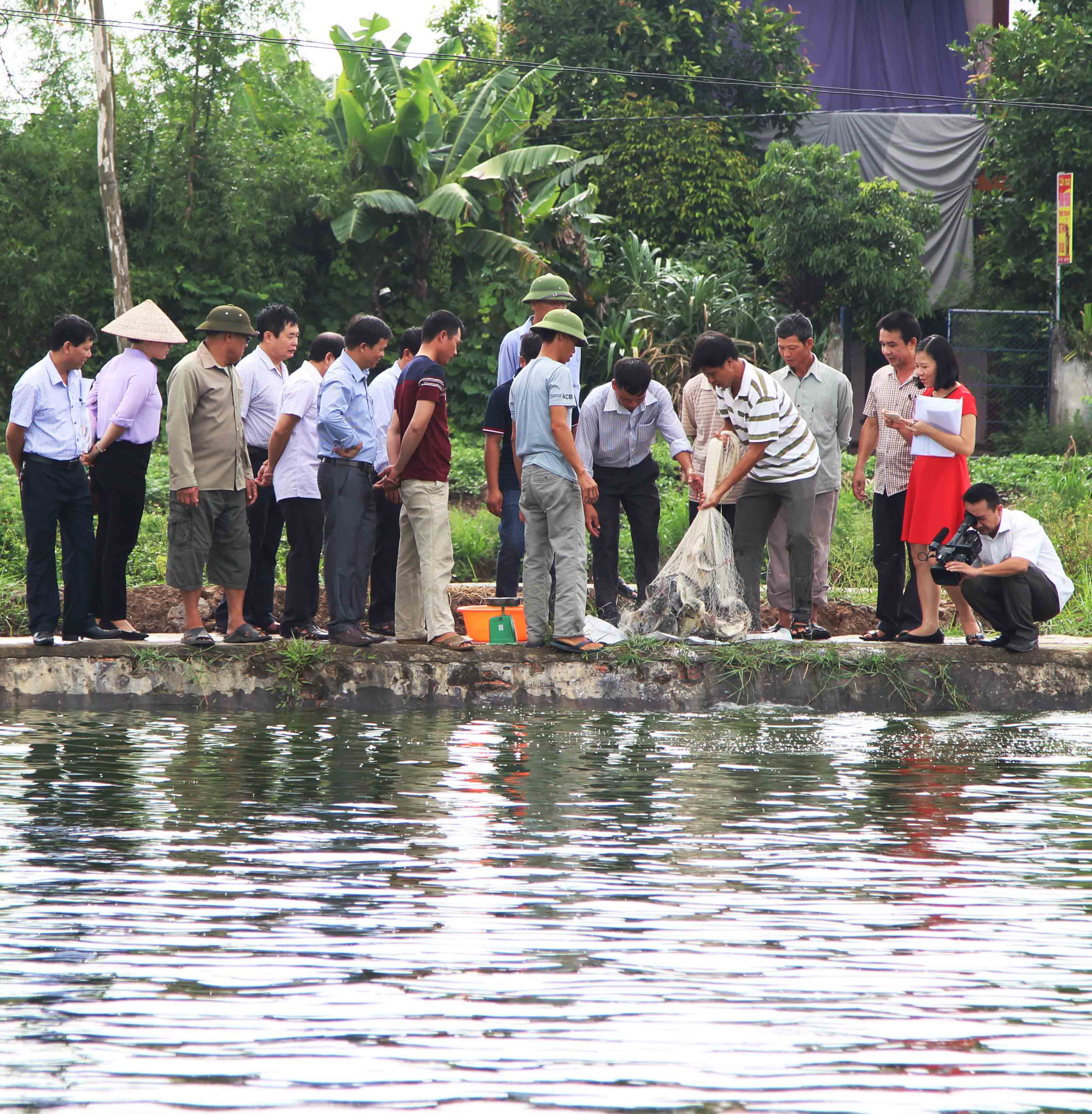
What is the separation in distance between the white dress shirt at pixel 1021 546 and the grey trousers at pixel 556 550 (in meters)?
2.28

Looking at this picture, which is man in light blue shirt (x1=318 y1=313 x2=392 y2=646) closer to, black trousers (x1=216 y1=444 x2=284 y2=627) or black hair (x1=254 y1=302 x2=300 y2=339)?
black hair (x1=254 y1=302 x2=300 y2=339)

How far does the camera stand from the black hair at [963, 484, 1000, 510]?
8.53 metres

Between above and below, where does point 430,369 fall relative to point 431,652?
above

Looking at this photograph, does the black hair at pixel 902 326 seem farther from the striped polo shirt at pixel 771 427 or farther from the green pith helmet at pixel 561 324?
the green pith helmet at pixel 561 324

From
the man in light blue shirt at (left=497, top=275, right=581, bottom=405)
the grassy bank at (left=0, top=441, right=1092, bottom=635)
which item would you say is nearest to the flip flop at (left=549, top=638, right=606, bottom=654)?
the man in light blue shirt at (left=497, top=275, right=581, bottom=405)

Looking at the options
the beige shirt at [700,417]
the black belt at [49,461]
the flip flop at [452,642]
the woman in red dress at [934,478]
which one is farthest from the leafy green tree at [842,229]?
the black belt at [49,461]

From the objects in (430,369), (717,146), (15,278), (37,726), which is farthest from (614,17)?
(37,726)

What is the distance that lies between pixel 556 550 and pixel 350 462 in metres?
1.25

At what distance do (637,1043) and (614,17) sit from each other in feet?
72.3

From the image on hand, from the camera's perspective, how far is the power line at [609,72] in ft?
64.7

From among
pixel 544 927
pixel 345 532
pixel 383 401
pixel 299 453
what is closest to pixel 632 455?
pixel 383 401

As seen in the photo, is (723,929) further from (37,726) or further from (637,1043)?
(37,726)

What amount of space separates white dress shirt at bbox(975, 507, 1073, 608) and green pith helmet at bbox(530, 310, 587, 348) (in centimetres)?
258

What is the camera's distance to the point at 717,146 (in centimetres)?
2267
